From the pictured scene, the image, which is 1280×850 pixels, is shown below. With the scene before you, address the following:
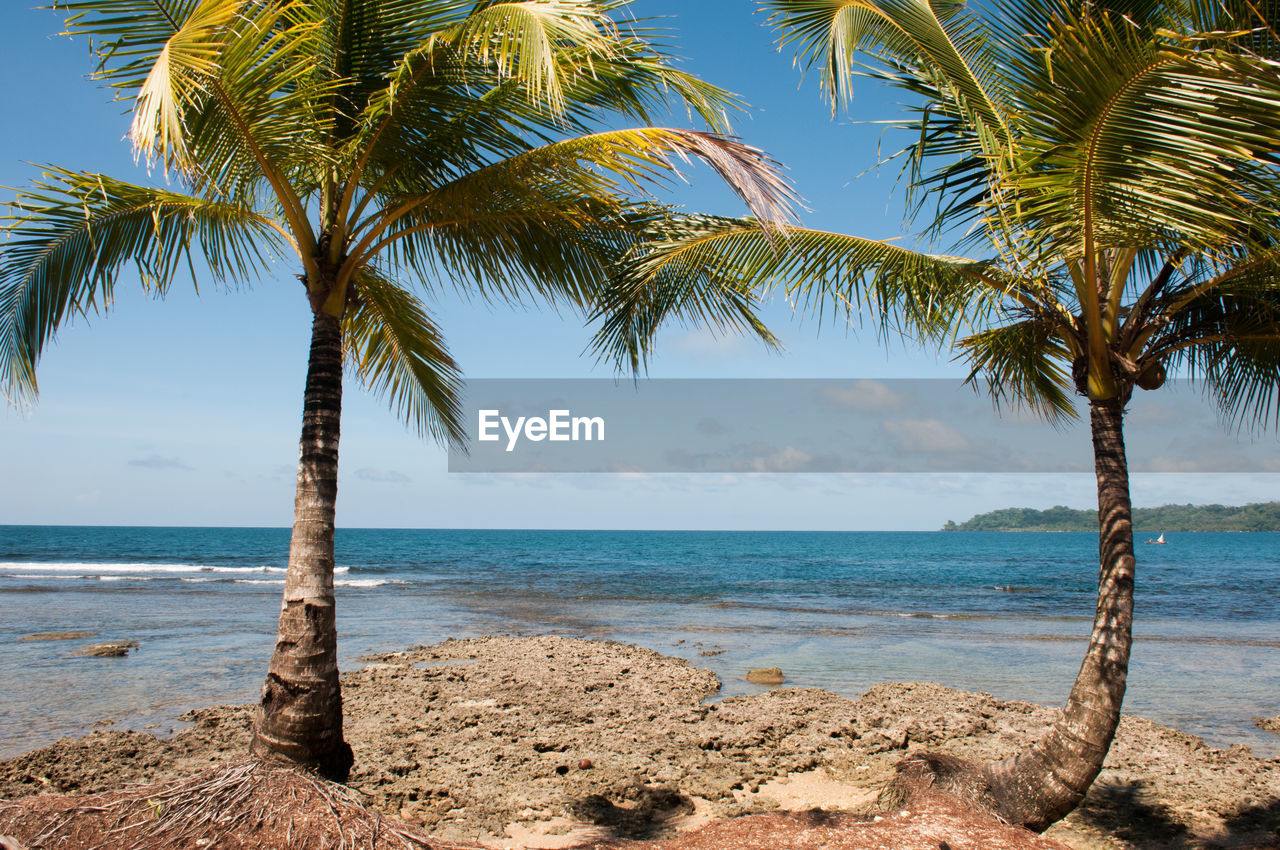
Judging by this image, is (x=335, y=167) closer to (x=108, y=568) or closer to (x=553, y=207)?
(x=553, y=207)

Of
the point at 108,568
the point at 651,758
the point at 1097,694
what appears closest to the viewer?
the point at 1097,694

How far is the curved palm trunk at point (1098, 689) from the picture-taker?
4.26 meters

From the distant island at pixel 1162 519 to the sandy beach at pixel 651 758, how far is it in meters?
109

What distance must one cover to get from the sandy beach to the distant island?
10910 cm

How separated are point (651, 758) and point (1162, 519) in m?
146

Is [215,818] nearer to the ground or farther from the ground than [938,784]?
farther from the ground

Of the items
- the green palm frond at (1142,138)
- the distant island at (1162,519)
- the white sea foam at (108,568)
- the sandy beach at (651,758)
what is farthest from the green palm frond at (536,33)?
the distant island at (1162,519)

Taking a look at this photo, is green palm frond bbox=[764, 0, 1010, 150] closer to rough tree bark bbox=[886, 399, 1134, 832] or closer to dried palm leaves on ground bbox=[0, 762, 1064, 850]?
rough tree bark bbox=[886, 399, 1134, 832]

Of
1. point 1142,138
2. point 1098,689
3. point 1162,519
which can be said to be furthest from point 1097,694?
point 1162,519

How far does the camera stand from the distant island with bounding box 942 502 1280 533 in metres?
109

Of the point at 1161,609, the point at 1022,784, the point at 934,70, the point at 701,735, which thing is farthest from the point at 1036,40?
the point at 1161,609

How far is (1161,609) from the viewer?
72.0 ft

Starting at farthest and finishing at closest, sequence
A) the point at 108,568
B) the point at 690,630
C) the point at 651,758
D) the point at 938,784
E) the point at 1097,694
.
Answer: the point at 108,568
the point at 690,630
the point at 651,758
the point at 938,784
the point at 1097,694

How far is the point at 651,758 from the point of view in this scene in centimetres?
655
